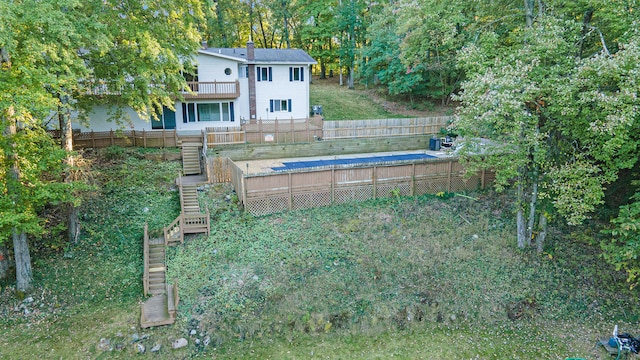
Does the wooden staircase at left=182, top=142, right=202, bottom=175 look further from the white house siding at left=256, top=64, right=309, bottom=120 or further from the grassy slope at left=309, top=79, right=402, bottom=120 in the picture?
the grassy slope at left=309, top=79, right=402, bottom=120

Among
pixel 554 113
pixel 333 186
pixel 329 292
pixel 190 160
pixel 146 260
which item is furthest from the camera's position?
pixel 190 160

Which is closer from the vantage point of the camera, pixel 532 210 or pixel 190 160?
pixel 532 210

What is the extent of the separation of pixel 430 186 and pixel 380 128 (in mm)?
9231

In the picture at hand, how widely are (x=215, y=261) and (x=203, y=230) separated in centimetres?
170

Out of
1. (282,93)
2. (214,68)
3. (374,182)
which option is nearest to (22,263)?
(374,182)

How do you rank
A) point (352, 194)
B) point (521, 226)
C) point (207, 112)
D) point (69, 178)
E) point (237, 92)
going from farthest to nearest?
point (207, 112) < point (237, 92) < point (352, 194) < point (521, 226) < point (69, 178)

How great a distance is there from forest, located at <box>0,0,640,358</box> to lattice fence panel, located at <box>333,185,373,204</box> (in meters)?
4.61

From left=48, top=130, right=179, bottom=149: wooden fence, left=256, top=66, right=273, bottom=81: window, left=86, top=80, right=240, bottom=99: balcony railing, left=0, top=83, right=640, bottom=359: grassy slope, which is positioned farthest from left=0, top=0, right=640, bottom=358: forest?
left=256, top=66, right=273, bottom=81: window

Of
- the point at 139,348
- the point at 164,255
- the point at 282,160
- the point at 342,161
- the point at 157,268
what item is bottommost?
the point at 139,348

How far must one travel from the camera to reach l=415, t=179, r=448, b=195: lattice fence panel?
16906 mm

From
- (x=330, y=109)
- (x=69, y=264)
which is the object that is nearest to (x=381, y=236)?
(x=69, y=264)

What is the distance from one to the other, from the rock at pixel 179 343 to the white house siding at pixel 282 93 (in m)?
18.9

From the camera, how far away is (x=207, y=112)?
25703mm

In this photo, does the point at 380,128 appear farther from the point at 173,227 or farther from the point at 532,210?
the point at 173,227
